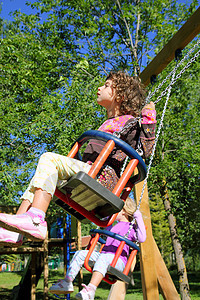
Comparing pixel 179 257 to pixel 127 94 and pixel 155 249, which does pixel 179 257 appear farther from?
pixel 127 94

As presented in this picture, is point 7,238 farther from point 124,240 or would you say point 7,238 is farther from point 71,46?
point 71,46

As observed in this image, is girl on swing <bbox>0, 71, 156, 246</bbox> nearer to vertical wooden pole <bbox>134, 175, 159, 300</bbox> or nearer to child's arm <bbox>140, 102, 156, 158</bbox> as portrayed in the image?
child's arm <bbox>140, 102, 156, 158</bbox>

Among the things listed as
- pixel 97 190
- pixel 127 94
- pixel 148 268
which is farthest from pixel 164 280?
pixel 97 190

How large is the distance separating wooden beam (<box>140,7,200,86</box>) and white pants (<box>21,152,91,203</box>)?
99.3 inches

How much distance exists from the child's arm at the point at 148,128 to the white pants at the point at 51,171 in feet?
2.07

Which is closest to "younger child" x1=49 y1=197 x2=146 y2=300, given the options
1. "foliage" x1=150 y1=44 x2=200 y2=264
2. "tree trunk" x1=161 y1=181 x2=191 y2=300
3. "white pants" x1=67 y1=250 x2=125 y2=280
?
"white pants" x1=67 y1=250 x2=125 y2=280

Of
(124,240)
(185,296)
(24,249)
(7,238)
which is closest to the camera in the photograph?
(7,238)

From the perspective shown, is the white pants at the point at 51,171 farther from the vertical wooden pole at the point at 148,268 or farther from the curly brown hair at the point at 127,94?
the vertical wooden pole at the point at 148,268

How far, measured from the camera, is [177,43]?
398cm

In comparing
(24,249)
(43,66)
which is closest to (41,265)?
(24,249)

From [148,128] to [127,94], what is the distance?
1.73 feet

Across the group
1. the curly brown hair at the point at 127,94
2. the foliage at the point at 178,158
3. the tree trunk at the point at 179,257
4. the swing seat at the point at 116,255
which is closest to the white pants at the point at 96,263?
the swing seat at the point at 116,255

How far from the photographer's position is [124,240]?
271 cm

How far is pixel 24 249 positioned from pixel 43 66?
6.04 m
